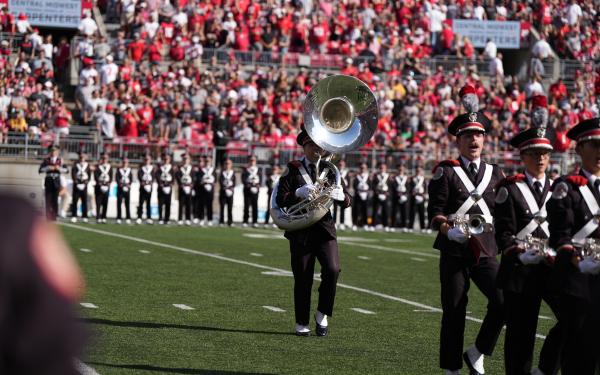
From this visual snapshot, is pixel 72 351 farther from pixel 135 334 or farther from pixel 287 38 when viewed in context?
pixel 287 38

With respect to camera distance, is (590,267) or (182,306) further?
(182,306)

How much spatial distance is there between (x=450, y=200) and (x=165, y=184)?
19.3 m

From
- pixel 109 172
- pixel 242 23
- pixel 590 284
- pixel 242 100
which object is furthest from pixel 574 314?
pixel 242 23

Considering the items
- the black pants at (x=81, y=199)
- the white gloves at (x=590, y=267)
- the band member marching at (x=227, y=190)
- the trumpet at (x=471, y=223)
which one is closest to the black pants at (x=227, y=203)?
the band member marching at (x=227, y=190)

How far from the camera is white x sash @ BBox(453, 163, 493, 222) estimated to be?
23.1 ft

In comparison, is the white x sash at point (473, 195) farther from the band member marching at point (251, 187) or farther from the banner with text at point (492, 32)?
the banner with text at point (492, 32)

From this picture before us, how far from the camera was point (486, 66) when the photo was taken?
33594 millimetres

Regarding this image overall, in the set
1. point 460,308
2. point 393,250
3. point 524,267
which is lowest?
point 393,250

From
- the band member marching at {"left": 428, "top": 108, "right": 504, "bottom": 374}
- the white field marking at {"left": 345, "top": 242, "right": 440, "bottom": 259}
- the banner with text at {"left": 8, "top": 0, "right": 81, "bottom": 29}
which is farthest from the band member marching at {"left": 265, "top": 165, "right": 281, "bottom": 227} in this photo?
the band member marching at {"left": 428, "top": 108, "right": 504, "bottom": 374}

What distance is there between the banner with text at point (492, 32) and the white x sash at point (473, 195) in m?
27.8

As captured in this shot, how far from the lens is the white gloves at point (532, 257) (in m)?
5.72

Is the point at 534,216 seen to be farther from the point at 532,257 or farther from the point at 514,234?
the point at 532,257

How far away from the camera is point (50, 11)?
29.6 m

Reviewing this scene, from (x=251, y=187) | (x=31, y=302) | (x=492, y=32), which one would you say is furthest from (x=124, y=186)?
(x=31, y=302)
